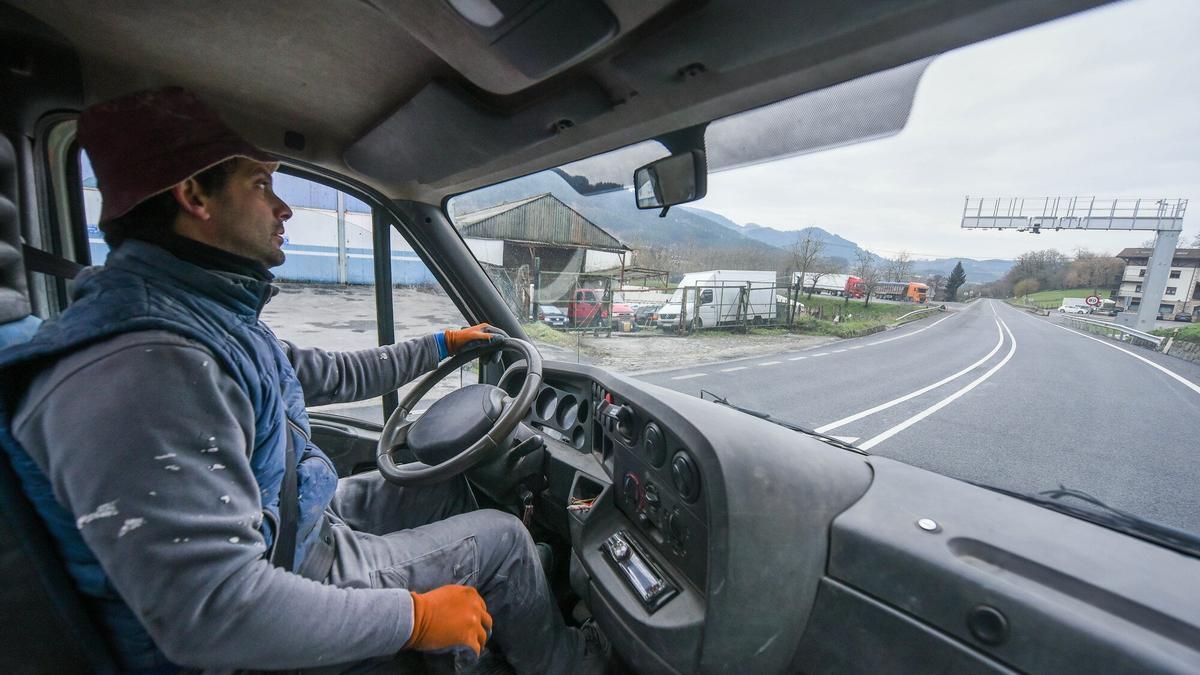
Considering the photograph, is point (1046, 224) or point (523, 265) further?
point (523, 265)

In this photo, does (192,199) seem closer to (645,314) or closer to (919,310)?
(645,314)

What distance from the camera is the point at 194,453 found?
0.86 metres

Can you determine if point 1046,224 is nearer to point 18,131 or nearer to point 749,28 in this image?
point 749,28

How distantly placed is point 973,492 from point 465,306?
94.3 inches

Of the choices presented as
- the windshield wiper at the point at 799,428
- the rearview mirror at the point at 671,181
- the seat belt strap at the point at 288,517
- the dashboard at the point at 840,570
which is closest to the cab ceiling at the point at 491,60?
the rearview mirror at the point at 671,181

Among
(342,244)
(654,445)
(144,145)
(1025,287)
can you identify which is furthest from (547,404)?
(1025,287)

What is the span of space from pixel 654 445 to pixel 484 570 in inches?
26.5

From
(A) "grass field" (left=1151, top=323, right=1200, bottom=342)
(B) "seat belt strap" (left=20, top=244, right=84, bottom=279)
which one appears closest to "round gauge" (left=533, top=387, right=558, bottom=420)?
(B) "seat belt strap" (left=20, top=244, right=84, bottom=279)

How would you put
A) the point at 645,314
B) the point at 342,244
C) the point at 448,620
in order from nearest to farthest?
the point at 448,620 → the point at 645,314 → the point at 342,244

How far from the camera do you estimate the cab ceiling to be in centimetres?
108

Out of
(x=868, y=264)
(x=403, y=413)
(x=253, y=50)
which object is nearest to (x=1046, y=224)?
(x=868, y=264)

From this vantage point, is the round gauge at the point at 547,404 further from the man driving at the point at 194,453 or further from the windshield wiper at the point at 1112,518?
the windshield wiper at the point at 1112,518

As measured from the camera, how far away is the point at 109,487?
A: 77cm

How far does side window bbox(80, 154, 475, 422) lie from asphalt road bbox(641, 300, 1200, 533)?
1.63m
